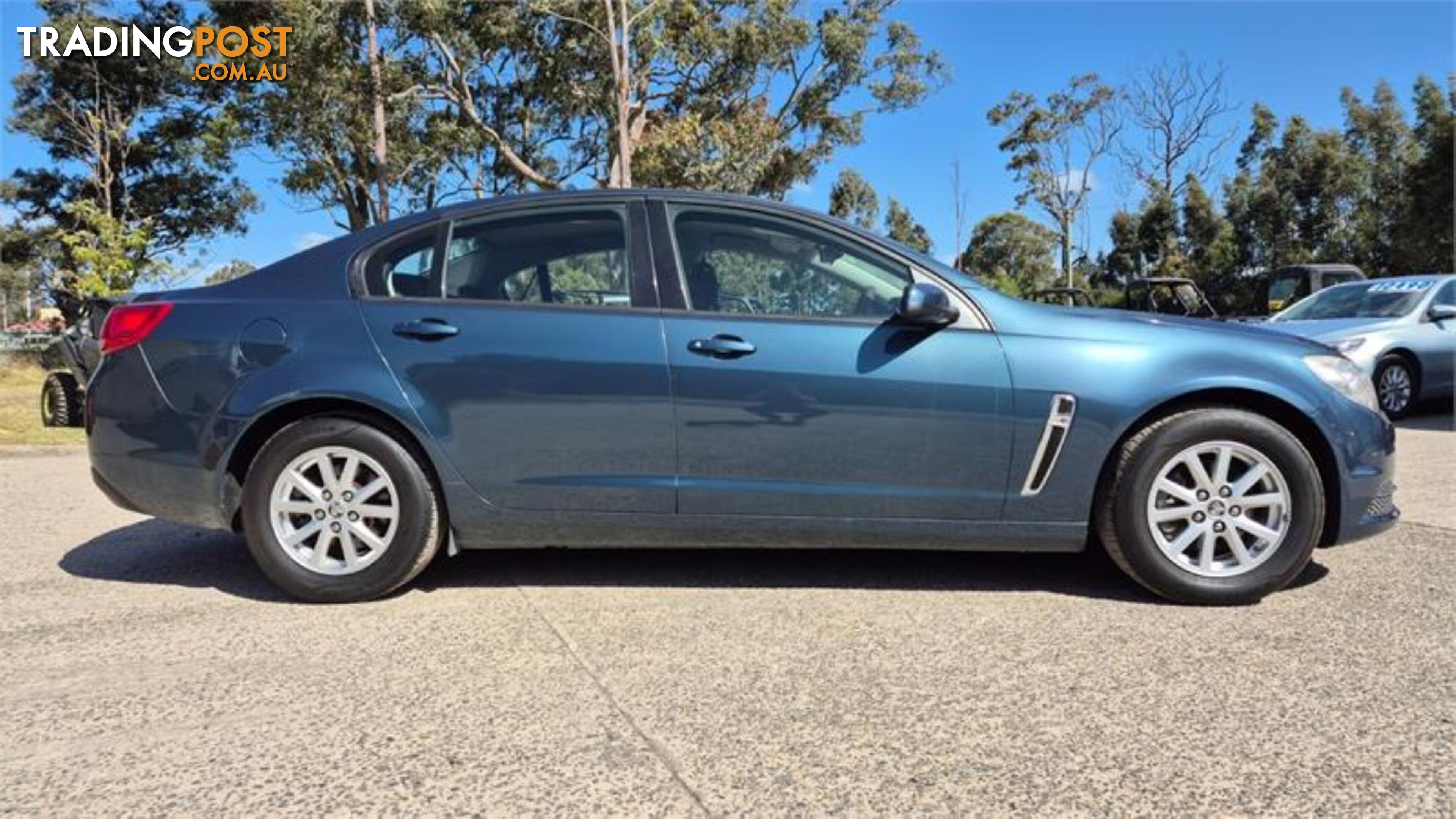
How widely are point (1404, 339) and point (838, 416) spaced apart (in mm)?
8337

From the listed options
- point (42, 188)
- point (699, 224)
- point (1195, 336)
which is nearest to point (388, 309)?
point (699, 224)

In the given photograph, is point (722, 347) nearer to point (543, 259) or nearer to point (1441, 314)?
point (543, 259)

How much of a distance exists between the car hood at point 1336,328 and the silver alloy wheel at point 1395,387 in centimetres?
44

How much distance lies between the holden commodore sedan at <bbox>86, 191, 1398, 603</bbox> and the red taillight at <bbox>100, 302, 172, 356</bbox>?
2cm

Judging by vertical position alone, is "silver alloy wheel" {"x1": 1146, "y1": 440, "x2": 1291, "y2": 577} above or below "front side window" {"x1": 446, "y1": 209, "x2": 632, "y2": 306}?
below

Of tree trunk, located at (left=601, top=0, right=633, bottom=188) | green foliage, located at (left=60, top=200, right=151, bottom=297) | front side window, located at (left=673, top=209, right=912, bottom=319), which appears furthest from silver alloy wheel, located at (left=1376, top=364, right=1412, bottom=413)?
green foliage, located at (left=60, top=200, right=151, bottom=297)

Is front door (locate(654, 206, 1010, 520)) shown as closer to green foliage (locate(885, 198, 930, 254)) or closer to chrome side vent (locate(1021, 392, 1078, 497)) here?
chrome side vent (locate(1021, 392, 1078, 497))

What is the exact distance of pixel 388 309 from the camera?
11.7 ft

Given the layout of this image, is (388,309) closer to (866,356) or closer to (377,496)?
(377,496)

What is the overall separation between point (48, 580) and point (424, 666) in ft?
7.46

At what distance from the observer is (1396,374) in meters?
9.20

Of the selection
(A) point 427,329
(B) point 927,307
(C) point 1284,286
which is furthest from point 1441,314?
(C) point 1284,286

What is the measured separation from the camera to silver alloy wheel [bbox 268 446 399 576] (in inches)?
139

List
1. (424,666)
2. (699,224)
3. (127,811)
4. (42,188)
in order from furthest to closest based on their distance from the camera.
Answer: (42,188) → (699,224) → (424,666) → (127,811)
